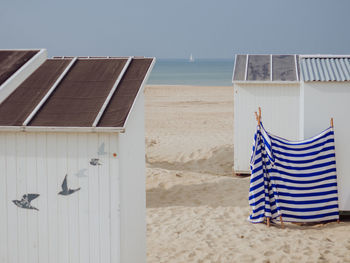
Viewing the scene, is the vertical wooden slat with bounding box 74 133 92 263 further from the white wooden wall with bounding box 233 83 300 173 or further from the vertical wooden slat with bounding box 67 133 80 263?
the white wooden wall with bounding box 233 83 300 173

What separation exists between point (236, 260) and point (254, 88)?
6.51 m

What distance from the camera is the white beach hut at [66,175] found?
5.81 metres

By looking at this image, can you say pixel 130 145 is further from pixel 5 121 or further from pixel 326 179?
pixel 326 179

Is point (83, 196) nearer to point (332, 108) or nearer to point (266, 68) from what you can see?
point (332, 108)

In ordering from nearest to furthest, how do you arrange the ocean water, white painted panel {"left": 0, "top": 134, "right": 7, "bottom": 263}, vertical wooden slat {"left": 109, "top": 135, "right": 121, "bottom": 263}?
vertical wooden slat {"left": 109, "top": 135, "right": 121, "bottom": 263}, white painted panel {"left": 0, "top": 134, "right": 7, "bottom": 263}, the ocean water

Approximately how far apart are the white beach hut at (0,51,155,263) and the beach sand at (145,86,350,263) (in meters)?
2.31

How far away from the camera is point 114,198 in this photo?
5.84 meters

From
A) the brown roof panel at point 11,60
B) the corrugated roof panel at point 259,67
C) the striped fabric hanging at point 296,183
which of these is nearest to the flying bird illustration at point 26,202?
the brown roof panel at point 11,60

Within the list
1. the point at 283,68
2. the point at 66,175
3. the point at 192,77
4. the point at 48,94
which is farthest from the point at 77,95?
the point at 192,77

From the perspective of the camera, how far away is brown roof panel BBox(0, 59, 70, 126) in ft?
19.3

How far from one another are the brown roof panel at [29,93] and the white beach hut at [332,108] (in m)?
4.66

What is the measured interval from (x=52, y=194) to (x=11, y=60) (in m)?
2.08

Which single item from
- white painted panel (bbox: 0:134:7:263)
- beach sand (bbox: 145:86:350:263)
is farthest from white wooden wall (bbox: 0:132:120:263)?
beach sand (bbox: 145:86:350:263)

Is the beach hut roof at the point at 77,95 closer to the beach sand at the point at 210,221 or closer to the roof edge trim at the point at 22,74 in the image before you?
the roof edge trim at the point at 22,74
